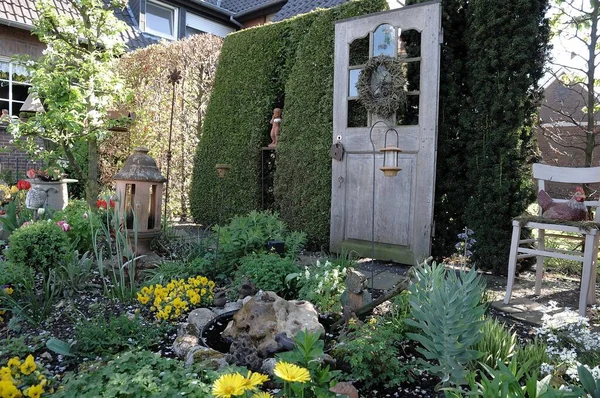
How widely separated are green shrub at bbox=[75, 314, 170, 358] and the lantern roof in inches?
68.3

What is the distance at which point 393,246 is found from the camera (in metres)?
4.18

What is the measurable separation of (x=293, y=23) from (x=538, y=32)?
271 cm

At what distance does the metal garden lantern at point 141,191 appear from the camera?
3875 mm

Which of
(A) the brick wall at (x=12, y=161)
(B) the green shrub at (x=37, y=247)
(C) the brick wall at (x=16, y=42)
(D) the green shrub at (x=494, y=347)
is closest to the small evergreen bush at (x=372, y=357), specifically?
(D) the green shrub at (x=494, y=347)

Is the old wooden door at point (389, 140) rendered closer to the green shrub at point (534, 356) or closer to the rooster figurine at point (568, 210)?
the rooster figurine at point (568, 210)

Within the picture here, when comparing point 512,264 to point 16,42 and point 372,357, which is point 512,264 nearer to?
point 372,357

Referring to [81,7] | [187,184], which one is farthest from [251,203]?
[81,7]

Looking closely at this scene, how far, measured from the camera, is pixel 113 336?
2195 mm

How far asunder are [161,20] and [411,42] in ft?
28.5

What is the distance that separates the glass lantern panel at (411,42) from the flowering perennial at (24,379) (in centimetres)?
382

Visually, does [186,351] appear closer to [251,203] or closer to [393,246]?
[393,246]

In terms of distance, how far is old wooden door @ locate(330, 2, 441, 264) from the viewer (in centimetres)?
394

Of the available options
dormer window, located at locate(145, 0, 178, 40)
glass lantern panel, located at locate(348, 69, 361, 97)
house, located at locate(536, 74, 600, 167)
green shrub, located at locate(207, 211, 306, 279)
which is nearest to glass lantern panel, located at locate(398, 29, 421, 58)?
glass lantern panel, located at locate(348, 69, 361, 97)

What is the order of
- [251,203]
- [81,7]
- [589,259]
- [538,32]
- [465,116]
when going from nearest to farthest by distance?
[589,259]
[538,32]
[465,116]
[81,7]
[251,203]
